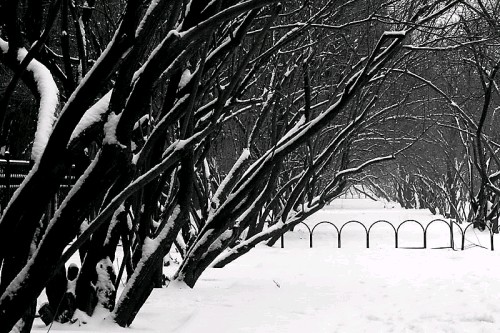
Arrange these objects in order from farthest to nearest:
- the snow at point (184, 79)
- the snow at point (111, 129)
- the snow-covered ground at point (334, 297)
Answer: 1. the snow-covered ground at point (334, 297)
2. the snow at point (184, 79)
3. the snow at point (111, 129)

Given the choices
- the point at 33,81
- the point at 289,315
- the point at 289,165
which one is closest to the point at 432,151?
the point at 289,165

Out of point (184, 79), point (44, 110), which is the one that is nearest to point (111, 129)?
point (44, 110)

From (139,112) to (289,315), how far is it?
131 inches

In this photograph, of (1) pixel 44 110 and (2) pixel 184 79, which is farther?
(2) pixel 184 79

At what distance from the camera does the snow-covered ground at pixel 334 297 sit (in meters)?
5.43

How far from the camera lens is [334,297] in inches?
280

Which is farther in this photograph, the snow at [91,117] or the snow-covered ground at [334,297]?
the snow-covered ground at [334,297]

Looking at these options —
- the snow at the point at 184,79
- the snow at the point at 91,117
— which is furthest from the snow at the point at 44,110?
the snow at the point at 184,79

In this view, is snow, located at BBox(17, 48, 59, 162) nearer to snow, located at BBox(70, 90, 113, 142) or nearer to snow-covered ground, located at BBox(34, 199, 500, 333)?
snow, located at BBox(70, 90, 113, 142)

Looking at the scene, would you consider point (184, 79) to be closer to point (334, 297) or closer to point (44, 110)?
point (44, 110)

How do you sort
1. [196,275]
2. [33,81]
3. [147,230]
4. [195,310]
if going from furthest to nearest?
[196,275] → [195,310] → [147,230] → [33,81]

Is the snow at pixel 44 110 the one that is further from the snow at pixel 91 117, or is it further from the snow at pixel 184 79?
the snow at pixel 184 79

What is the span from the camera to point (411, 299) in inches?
277

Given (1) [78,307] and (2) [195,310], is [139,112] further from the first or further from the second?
(2) [195,310]
